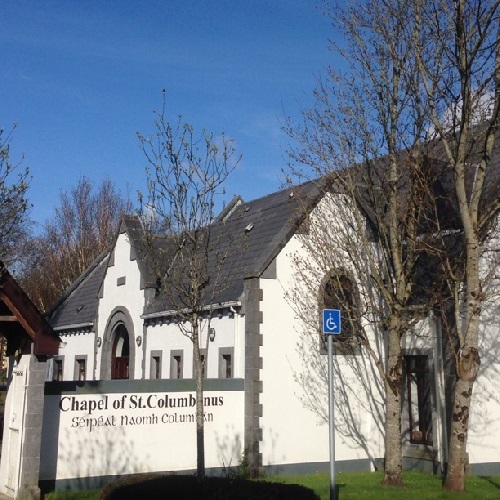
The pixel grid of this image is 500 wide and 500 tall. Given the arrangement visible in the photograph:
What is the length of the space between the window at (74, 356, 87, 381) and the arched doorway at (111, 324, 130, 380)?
225 centimetres

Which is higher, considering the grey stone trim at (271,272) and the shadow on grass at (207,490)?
the grey stone trim at (271,272)

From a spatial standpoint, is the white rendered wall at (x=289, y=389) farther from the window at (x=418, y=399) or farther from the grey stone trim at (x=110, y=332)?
the grey stone trim at (x=110, y=332)

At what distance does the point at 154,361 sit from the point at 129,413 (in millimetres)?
6629

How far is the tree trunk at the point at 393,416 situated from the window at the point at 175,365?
7453mm

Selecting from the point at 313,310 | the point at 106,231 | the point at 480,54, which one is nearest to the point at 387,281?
the point at 313,310

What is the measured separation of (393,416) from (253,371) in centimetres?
359

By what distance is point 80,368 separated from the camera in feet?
89.7

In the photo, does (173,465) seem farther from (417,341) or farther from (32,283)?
(32,283)

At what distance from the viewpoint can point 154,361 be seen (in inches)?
852

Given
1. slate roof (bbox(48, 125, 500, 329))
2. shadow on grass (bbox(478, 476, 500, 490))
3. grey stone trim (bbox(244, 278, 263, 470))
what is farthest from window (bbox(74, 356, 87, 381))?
shadow on grass (bbox(478, 476, 500, 490))

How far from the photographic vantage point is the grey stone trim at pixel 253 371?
16141 millimetres

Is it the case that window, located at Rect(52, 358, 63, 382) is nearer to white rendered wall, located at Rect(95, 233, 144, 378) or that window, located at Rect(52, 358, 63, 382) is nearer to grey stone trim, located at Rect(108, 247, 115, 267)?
white rendered wall, located at Rect(95, 233, 144, 378)

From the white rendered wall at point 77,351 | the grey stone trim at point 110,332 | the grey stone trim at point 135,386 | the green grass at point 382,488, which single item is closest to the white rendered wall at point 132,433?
the grey stone trim at point 135,386

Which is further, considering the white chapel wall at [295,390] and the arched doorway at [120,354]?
the arched doorway at [120,354]
